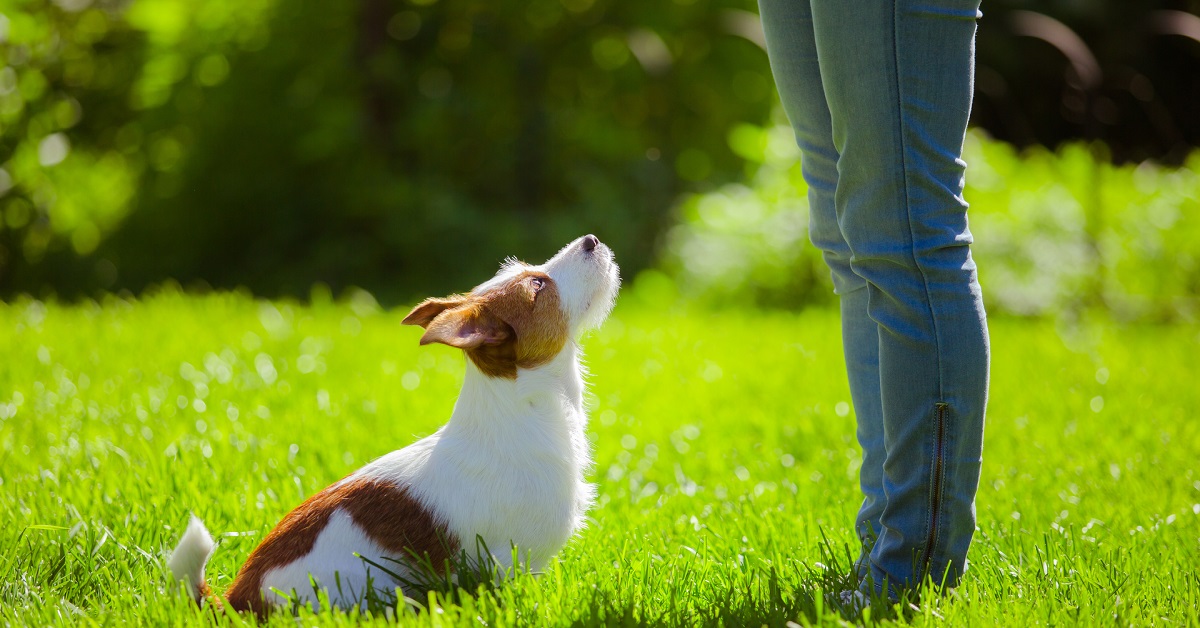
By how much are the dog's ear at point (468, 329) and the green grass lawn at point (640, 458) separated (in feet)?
1.68

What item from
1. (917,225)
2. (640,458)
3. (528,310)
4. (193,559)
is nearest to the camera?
(917,225)

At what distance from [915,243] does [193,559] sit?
1558 mm

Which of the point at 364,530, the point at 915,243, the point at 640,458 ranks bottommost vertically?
the point at 640,458

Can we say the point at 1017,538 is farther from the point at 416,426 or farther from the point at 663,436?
the point at 416,426

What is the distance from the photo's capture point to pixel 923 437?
6.47 ft

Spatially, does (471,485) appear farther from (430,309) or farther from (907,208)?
(907,208)

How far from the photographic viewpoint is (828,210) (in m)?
2.36

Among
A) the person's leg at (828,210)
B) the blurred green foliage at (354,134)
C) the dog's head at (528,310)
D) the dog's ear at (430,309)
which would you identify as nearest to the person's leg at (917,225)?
the person's leg at (828,210)

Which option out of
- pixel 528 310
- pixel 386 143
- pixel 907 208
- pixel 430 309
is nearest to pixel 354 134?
pixel 386 143

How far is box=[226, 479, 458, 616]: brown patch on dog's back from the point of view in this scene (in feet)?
6.86

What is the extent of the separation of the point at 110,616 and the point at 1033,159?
6685 millimetres

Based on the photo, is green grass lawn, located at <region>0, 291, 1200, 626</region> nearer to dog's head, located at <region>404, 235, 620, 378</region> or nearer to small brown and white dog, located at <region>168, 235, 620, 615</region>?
small brown and white dog, located at <region>168, 235, 620, 615</region>

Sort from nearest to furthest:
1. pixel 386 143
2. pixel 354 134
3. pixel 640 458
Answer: pixel 640 458
pixel 354 134
pixel 386 143

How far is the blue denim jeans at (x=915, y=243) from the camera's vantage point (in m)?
1.91
